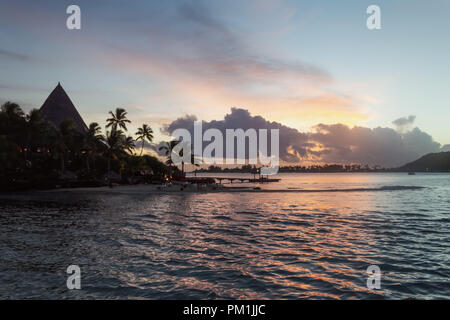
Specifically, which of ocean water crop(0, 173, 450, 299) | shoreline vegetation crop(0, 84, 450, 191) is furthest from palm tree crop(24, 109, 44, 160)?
ocean water crop(0, 173, 450, 299)

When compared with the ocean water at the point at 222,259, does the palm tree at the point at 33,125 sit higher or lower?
higher

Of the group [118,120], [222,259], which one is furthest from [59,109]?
[222,259]

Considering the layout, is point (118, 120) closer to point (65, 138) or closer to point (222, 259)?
point (65, 138)

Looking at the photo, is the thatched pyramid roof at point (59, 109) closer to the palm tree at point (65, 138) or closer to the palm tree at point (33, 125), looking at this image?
the palm tree at point (65, 138)

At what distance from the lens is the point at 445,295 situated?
936 centimetres

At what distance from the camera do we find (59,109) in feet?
298

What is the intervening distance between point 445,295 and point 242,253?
7.98 m

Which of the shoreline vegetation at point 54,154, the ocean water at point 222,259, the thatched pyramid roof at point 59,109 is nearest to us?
the ocean water at point 222,259

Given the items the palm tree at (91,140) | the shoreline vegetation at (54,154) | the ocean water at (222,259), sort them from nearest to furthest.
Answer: the ocean water at (222,259) → the shoreline vegetation at (54,154) → the palm tree at (91,140)

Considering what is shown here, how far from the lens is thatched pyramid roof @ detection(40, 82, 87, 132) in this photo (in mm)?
87688

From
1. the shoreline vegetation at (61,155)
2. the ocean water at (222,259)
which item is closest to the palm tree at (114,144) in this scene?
the shoreline vegetation at (61,155)

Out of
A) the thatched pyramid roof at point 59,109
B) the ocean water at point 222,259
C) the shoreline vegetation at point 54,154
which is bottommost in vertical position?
the ocean water at point 222,259

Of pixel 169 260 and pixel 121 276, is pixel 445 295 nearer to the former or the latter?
pixel 169 260

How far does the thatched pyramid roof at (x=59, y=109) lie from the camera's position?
288 feet
